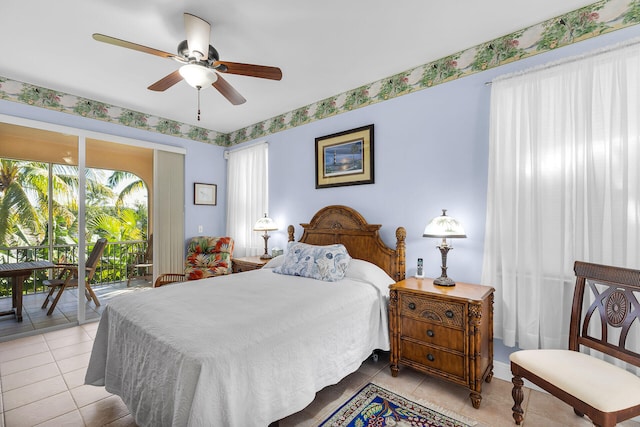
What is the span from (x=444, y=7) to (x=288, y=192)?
104 inches

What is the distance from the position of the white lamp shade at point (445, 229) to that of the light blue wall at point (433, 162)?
0.28 meters

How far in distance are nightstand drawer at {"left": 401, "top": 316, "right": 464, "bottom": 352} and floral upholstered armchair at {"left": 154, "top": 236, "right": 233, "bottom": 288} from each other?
106 inches

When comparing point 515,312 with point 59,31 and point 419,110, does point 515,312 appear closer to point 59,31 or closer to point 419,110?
point 419,110

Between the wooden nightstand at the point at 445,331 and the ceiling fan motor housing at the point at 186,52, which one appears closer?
the wooden nightstand at the point at 445,331

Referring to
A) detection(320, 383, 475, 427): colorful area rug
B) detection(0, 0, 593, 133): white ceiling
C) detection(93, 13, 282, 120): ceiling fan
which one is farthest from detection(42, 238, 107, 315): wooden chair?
detection(320, 383, 475, 427): colorful area rug

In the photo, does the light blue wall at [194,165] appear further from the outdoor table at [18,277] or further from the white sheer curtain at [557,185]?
the white sheer curtain at [557,185]

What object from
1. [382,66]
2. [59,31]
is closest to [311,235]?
[382,66]

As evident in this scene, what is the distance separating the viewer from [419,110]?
2832 mm

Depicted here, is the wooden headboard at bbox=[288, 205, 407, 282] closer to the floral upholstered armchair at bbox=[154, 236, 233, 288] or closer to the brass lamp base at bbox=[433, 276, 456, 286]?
the brass lamp base at bbox=[433, 276, 456, 286]

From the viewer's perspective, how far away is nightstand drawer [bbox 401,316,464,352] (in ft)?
6.73

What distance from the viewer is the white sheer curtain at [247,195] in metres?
4.33

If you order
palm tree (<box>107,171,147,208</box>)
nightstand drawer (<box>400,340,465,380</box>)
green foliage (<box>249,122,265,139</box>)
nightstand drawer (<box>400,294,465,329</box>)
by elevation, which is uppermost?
green foliage (<box>249,122,265,139</box>)

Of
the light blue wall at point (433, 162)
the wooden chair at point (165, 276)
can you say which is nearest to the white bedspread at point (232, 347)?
the light blue wall at point (433, 162)

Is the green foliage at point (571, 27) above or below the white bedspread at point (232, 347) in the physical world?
above
